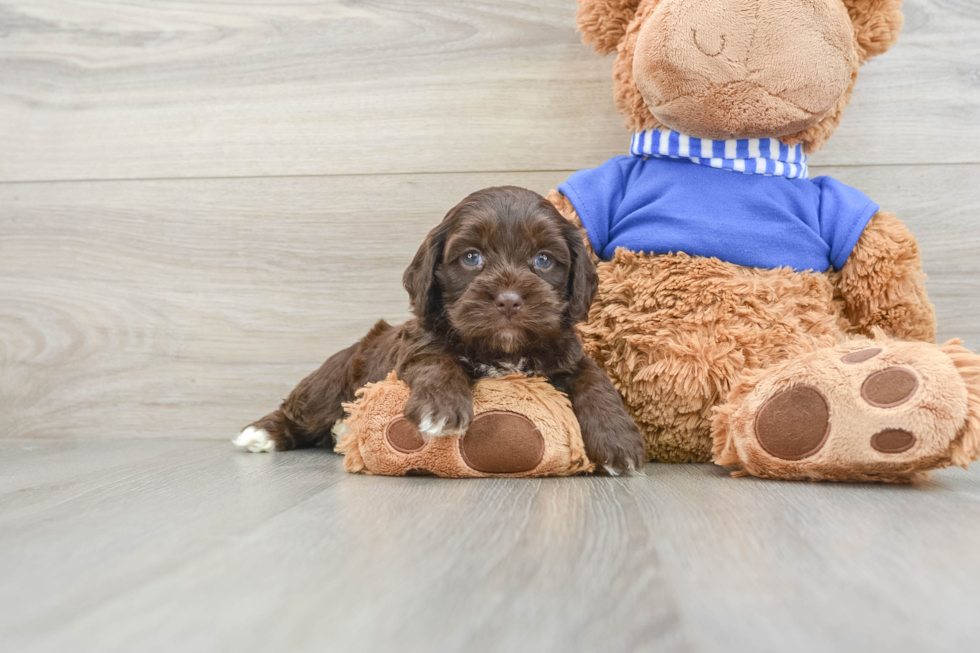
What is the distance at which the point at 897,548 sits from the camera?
0.92m

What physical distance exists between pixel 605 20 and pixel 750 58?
0.41 meters

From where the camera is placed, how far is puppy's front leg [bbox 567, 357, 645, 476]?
57.1 inches

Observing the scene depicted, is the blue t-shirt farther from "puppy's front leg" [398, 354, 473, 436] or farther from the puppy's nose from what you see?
"puppy's front leg" [398, 354, 473, 436]

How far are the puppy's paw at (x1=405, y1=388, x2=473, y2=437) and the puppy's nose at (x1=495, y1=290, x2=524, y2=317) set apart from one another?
0.60 ft

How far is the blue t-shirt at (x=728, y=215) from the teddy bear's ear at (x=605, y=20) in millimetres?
338

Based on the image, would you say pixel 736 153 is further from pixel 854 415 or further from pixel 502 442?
pixel 502 442

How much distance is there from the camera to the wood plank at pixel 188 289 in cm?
232

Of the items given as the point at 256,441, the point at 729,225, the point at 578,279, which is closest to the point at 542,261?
the point at 578,279

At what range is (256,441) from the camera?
200cm

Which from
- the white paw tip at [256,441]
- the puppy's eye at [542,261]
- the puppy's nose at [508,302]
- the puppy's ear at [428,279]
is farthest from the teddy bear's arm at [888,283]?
the white paw tip at [256,441]

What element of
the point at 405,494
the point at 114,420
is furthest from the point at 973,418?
the point at 114,420

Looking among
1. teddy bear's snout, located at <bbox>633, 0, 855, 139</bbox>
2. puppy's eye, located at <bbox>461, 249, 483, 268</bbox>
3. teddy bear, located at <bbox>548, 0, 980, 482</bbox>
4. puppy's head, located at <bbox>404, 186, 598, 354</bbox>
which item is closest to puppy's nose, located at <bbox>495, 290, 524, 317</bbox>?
puppy's head, located at <bbox>404, 186, 598, 354</bbox>

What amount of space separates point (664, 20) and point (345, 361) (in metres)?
1.17

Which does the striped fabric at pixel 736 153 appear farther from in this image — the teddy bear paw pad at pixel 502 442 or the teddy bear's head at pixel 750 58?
the teddy bear paw pad at pixel 502 442
